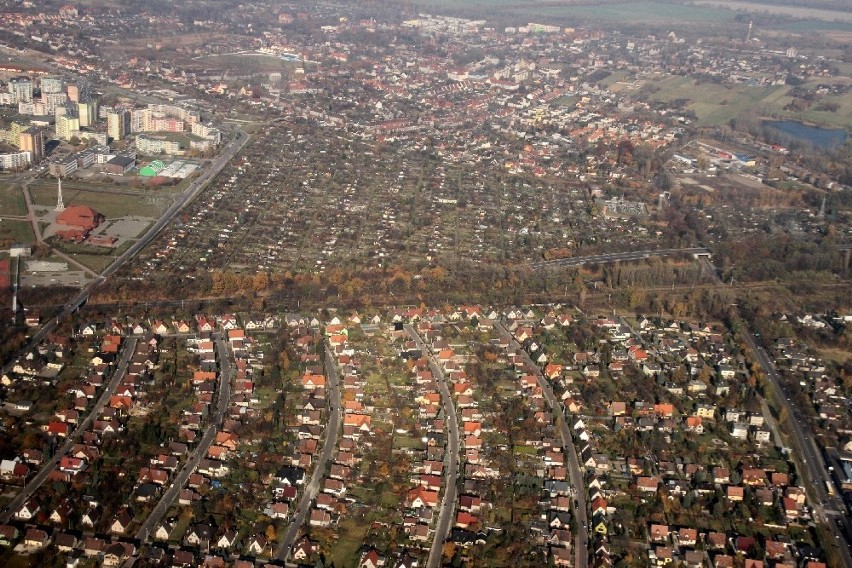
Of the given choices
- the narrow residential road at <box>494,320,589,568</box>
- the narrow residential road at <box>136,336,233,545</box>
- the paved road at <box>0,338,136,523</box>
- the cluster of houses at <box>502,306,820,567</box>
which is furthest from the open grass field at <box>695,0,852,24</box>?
the paved road at <box>0,338,136,523</box>

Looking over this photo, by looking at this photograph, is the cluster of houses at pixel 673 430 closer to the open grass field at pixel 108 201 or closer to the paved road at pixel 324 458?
the paved road at pixel 324 458

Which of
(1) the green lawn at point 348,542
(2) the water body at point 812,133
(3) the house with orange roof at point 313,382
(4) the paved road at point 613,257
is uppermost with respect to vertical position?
(2) the water body at point 812,133

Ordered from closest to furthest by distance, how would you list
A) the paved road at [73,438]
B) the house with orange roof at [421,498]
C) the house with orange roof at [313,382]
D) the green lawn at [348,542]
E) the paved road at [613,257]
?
the green lawn at [348,542]
the paved road at [73,438]
the house with orange roof at [421,498]
the house with orange roof at [313,382]
the paved road at [613,257]

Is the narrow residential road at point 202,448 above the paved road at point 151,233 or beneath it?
beneath

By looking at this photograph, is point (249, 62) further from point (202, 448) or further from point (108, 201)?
point (202, 448)

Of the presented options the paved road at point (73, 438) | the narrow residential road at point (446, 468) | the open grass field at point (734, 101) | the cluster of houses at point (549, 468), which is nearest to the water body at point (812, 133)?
the open grass field at point (734, 101)

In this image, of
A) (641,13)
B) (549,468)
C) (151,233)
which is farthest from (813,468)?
(641,13)

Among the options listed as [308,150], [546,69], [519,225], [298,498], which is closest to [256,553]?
[298,498]
